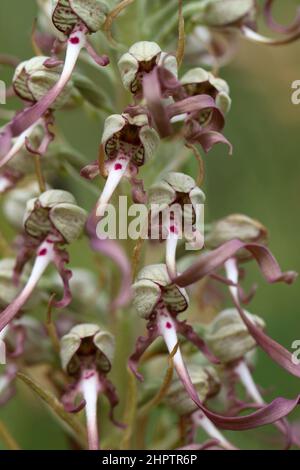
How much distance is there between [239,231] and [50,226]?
0.38 meters

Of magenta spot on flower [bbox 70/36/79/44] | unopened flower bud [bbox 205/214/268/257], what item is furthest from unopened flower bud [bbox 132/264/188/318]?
magenta spot on flower [bbox 70/36/79/44]

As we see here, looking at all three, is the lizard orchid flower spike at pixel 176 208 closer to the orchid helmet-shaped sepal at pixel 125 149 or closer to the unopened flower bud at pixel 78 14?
the orchid helmet-shaped sepal at pixel 125 149

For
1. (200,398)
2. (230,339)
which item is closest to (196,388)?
(200,398)

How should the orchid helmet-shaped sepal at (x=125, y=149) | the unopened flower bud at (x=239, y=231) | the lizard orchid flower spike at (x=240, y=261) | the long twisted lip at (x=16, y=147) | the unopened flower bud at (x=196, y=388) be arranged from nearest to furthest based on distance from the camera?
the lizard orchid flower spike at (x=240, y=261) → the orchid helmet-shaped sepal at (x=125, y=149) → the long twisted lip at (x=16, y=147) → the unopened flower bud at (x=196, y=388) → the unopened flower bud at (x=239, y=231)

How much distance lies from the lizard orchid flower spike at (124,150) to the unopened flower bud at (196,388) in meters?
0.38

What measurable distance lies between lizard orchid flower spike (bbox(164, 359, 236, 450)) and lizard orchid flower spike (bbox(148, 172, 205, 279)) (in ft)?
0.93

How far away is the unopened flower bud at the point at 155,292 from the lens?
5.78ft

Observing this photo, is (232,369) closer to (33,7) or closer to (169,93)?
(169,93)

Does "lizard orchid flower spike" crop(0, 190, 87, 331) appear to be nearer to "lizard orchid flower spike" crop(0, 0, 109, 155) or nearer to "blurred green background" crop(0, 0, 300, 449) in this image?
"lizard orchid flower spike" crop(0, 0, 109, 155)

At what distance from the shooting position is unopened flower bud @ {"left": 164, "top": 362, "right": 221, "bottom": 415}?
1.90 m

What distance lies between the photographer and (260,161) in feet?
9.46

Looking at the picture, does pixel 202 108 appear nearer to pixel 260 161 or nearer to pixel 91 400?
pixel 91 400

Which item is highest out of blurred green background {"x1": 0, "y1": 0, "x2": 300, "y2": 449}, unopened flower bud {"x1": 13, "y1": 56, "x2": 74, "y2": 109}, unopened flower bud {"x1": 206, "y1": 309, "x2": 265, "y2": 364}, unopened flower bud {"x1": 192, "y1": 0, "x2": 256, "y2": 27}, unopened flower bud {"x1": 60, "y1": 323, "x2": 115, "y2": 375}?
blurred green background {"x1": 0, "y1": 0, "x2": 300, "y2": 449}

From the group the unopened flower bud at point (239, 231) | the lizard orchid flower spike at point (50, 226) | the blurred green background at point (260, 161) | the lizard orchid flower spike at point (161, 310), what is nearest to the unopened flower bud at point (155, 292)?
the lizard orchid flower spike at point (161, 310)
